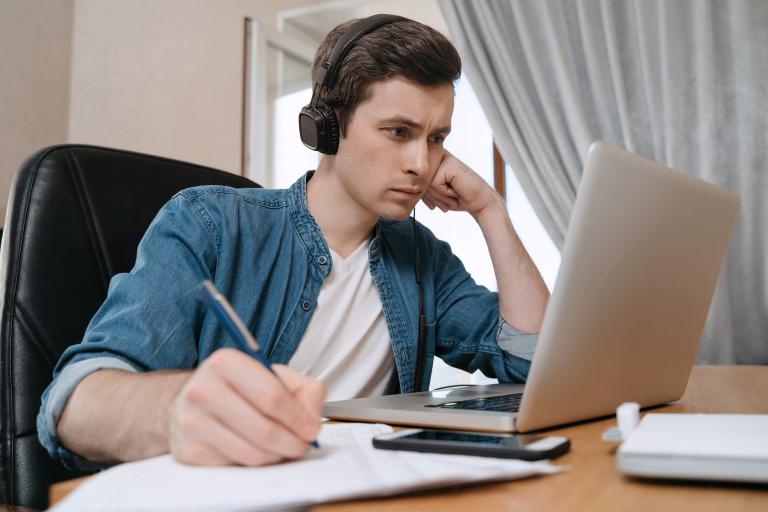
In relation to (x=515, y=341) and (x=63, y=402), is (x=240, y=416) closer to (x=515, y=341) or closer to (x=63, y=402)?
(x=63, y=402)

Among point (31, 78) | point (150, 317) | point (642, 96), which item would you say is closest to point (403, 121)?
point (150, 317)

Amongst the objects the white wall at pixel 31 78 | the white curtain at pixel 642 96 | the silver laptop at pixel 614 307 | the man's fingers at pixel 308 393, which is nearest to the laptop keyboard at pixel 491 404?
the silver laptop at pixel 614 307

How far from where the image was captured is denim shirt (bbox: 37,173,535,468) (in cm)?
75

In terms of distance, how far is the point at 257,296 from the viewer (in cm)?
100

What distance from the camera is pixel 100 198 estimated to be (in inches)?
39.4

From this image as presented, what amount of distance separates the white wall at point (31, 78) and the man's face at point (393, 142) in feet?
4.67

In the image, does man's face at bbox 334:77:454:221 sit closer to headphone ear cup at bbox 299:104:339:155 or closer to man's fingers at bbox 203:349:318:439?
headphone ear cup at bbox 299:104:339:155

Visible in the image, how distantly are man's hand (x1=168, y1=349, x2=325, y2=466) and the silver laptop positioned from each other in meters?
0.23

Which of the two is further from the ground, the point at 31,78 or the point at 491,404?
the point at 31,78

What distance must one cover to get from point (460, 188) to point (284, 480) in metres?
0.89

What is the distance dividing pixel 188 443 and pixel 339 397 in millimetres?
625

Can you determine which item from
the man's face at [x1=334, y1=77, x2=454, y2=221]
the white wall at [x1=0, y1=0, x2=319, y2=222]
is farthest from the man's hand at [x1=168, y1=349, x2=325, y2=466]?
the white wall at [x1=0, y1=0, x2=319, y2=222]

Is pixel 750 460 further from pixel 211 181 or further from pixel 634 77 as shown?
pixel 634 77

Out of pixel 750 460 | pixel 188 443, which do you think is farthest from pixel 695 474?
pixel 188 443
